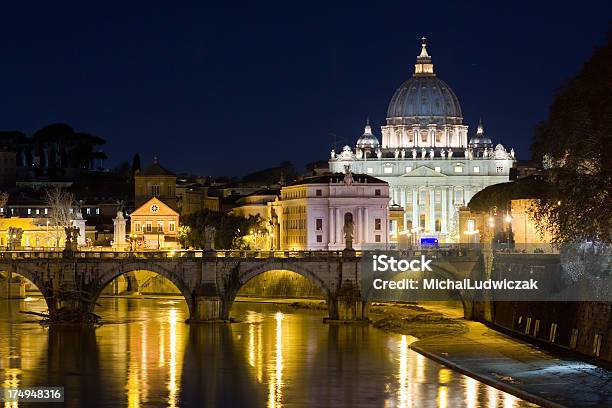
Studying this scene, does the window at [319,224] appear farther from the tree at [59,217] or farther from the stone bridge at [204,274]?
the stone bridge at [204,274]

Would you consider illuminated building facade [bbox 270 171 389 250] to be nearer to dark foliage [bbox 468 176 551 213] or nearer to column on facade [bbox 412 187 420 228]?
dark foliage [bbox 468 176 551 213]

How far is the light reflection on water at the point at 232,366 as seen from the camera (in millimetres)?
59094

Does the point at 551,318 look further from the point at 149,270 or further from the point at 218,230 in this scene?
the point at 218,230

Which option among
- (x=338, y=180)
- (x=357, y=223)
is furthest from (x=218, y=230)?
(x=338, y=180)

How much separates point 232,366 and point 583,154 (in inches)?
701

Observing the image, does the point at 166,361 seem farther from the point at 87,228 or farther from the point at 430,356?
the point at 87,228

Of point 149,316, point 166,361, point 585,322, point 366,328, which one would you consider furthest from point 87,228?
point 585,322

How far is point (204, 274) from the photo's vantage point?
282 ft

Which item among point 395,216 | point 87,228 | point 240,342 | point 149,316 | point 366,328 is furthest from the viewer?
point 395,216

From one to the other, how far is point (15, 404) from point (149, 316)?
34628 mm

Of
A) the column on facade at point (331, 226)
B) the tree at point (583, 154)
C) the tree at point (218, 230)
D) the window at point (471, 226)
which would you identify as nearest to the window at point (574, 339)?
the tree at point (583, 154)

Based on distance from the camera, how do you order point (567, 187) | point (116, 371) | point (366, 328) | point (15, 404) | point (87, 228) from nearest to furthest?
point (15, 404) → point (567, 187) → point (116, 371) → point (366, 328) → point (87, 228)

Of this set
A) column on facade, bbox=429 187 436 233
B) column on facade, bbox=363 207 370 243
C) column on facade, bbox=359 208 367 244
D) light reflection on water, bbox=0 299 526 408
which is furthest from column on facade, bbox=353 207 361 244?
light reflection on water, bbox=0 299 526 408

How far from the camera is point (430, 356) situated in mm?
70250
